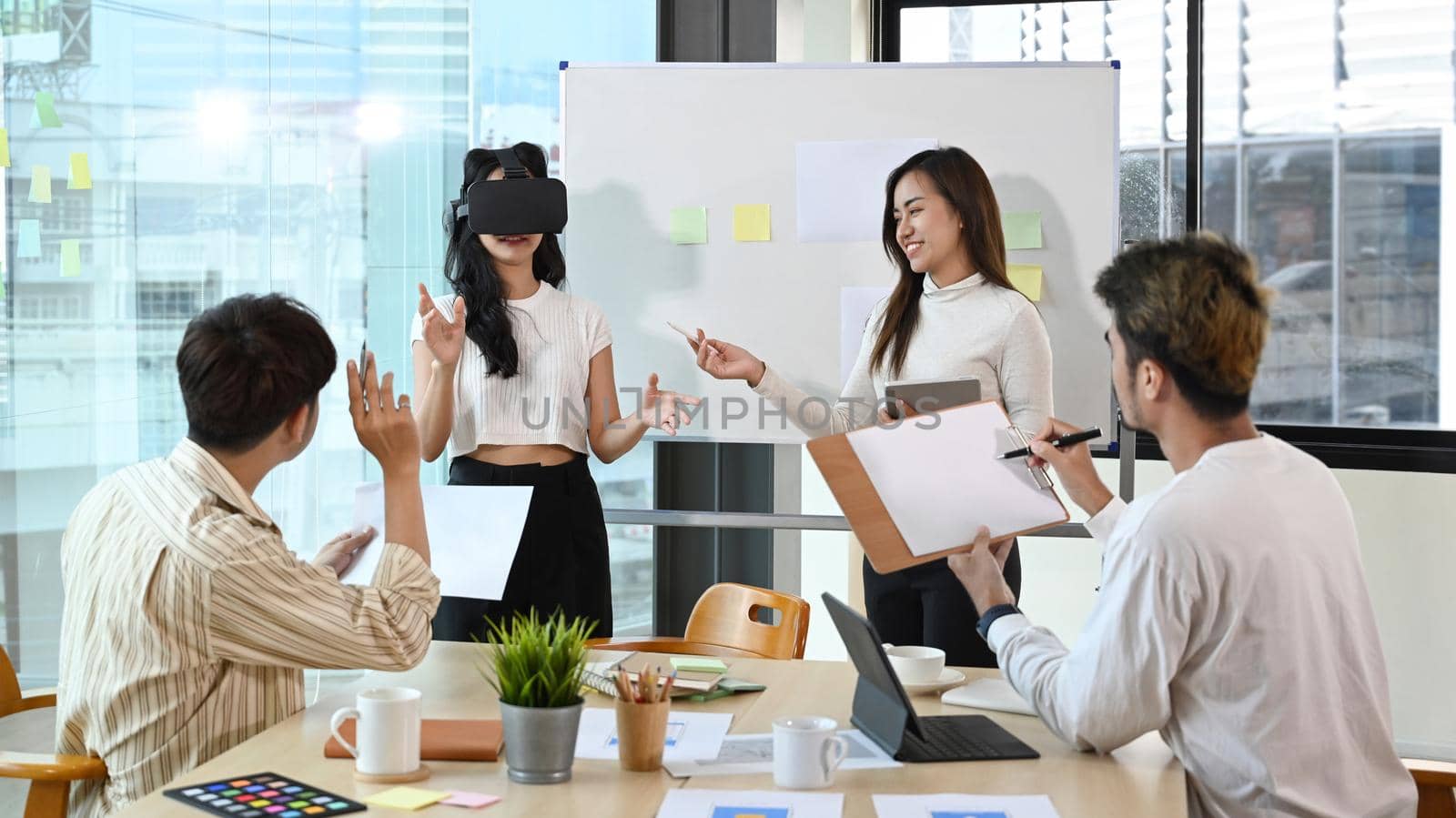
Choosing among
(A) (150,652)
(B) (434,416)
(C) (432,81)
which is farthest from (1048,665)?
(C) (432,81)

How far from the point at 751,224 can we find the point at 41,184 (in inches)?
64.9

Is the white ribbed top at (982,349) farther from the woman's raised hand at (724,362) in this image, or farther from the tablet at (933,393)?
the woman's raised hand at (724,362)

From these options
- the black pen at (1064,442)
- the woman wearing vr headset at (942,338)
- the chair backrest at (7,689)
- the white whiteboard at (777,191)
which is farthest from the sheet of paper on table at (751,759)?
the white whiteboard at (777,191)

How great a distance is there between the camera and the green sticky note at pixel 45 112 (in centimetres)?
229

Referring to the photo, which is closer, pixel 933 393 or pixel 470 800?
pixel 470 800

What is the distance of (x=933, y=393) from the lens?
2.57 m

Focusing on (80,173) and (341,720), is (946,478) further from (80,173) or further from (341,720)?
(80,173)

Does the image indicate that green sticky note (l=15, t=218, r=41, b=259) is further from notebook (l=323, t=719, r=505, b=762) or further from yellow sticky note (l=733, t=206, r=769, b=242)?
yellow sticky note (l=733, t=206, r=769, b=242)

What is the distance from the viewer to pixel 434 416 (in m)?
2.67

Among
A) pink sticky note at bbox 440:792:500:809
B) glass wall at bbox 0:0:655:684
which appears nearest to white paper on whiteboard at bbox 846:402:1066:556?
pink sticky note at bbox 440:792:500:809

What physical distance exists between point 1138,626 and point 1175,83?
326 cm

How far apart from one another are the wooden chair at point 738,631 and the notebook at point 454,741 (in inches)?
31.0

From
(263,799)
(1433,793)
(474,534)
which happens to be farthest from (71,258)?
(1433,793)

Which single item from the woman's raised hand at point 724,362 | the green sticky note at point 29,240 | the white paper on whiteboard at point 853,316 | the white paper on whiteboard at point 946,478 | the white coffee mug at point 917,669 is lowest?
the white coffee mug at point 917,669
